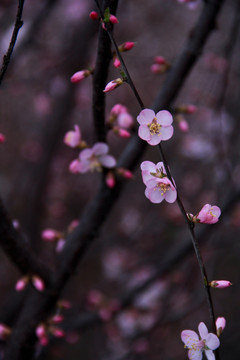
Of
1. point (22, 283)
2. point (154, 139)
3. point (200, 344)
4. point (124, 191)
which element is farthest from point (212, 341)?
point (124, 191)

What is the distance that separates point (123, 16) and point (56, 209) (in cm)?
236

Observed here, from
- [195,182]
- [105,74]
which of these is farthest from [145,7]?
[105,74]

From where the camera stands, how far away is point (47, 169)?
3.75 metres

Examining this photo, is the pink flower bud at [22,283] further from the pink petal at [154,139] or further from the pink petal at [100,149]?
the pink petal at [154,139]

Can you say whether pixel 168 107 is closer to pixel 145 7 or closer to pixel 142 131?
pixel 142 131

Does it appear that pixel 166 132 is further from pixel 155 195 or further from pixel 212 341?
pixel 212 341

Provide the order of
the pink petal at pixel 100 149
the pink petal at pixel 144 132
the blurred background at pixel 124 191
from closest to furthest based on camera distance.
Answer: the pink petal at pixel 144 132, the pink petal at pixel 100 149, the blurred background at pixel 124 191

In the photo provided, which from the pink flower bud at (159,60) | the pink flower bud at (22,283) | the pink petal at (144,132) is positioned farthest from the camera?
the pink flower bud at (159,60)

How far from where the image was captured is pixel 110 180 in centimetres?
158

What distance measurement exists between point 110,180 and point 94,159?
0.38 feet

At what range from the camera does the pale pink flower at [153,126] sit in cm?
114

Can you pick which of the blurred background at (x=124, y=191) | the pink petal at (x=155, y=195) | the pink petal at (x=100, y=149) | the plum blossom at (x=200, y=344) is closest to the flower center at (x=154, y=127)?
the pink petal at (x=155, y=195)

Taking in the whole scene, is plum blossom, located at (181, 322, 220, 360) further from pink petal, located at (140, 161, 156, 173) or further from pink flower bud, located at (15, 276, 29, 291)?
pink flower bud, located at (15, 276, 29, 291)

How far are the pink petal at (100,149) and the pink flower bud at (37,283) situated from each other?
25.2 inches
